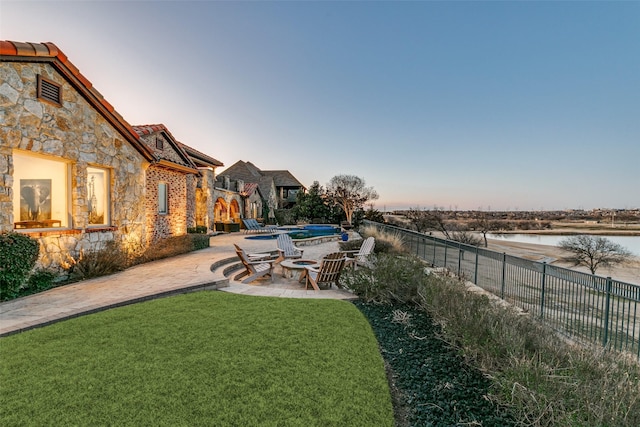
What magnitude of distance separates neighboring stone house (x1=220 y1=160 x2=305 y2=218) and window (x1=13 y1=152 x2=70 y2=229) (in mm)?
25983

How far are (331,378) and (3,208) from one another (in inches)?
293

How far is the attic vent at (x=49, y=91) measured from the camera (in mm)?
6539

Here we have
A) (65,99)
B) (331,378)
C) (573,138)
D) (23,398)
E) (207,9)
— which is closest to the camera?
(23,398)

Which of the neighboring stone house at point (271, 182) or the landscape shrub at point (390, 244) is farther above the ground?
the neighboring stone house at point (271, 182)

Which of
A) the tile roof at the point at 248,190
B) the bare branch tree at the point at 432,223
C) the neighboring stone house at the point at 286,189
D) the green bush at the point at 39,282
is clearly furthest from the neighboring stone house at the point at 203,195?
the bare branch tree at the point at 432,223

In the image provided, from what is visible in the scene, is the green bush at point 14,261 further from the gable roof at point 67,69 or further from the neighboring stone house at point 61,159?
the gable roof at point 67,69

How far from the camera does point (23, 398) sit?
2.53 meters

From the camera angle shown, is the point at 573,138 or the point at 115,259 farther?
the point at 573,138

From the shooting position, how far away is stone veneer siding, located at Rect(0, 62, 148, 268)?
595 centimetres

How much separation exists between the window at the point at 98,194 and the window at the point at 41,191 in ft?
2.70

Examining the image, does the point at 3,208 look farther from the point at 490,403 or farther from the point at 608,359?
the point at 608,359

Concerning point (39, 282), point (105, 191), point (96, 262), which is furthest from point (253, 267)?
point (105, 191)

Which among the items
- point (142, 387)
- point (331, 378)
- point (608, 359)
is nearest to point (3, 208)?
point (142, 387)

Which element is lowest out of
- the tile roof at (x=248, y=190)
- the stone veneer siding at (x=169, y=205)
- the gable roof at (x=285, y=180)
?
the stone veneer siding at (x=169, y=205)
